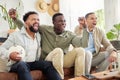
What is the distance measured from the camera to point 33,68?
2.55 meters

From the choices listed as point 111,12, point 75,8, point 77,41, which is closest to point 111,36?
point 111,12

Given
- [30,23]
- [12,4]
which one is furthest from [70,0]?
[30,23]

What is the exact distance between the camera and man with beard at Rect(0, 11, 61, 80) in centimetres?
234

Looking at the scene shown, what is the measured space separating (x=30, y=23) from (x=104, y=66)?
1.13 meters

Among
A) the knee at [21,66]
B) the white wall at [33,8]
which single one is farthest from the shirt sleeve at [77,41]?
the white wall at [33,8]

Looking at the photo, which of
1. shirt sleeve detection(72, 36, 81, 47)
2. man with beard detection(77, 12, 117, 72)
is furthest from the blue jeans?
man with beard detection(77, 12, 117, 72)

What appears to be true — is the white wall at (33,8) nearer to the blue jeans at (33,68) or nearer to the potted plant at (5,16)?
the potted plant at (5,16)

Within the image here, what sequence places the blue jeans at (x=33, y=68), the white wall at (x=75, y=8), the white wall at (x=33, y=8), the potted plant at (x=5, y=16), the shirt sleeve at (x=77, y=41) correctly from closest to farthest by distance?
the blue jeans at (x=33, y=68) → the shirt sleeve at (x=77, y=41) → the potted plant at (x=5, y=16) → the white wall at (x=33, y=8) → the white wall at (x=75, y=8)

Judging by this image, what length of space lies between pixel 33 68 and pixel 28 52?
217mm

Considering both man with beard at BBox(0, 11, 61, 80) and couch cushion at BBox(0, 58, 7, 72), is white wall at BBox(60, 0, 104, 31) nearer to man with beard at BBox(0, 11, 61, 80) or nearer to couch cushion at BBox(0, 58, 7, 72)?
man with beard at BBox(0, 11, 61, 80)

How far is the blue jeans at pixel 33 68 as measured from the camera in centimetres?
227

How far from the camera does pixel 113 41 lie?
4.20 meters

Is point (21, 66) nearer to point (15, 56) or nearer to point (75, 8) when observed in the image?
point (15, 56)

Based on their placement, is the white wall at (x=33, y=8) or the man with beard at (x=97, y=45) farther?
the white wall at (x=33, y=8)
